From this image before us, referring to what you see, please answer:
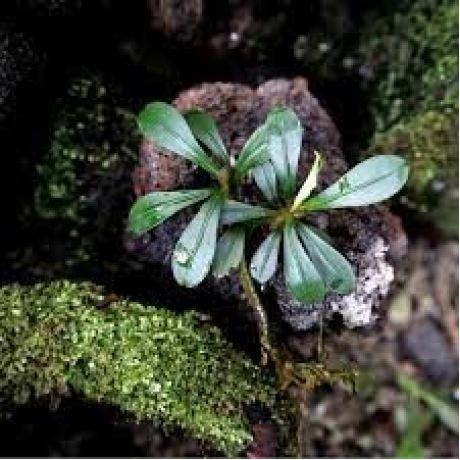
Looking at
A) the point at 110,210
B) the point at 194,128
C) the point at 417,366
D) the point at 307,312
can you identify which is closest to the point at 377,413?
the point at 417,366

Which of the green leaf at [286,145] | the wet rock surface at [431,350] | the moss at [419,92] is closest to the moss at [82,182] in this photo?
the green leaf at [286,145]

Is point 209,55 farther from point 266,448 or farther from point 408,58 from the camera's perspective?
point 266,448

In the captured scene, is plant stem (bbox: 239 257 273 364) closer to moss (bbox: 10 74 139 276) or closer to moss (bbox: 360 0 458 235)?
moss (bbox: 10 74 139 276)

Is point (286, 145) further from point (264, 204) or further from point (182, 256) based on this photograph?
point (182, 256)

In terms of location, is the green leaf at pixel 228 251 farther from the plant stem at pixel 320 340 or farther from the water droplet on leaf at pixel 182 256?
the plant stem at pixel 320 340

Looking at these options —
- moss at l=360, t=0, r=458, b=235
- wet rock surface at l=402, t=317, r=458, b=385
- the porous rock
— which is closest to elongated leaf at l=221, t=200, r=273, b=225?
the porous rock
